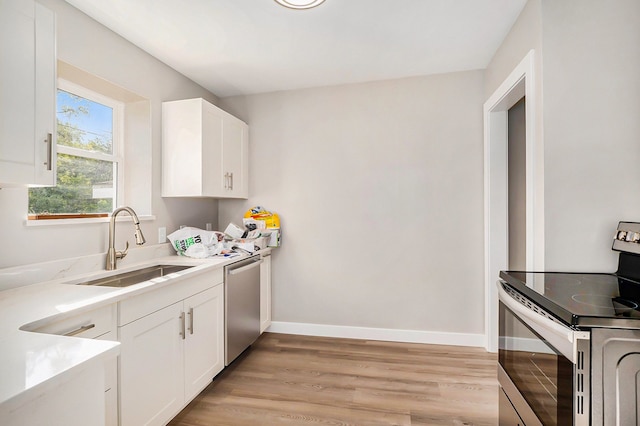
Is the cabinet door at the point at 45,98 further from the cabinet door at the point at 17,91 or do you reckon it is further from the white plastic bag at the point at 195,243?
the white plastic bag at the point at 195,243

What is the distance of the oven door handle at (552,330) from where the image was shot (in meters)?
0.97

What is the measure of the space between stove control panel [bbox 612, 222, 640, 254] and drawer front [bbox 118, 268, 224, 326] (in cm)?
230

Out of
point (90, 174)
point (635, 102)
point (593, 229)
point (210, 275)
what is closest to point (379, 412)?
point (210, 275)

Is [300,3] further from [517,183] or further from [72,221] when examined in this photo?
[517,183]

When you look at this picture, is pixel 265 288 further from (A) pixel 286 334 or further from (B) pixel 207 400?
(B) pixel 207 400

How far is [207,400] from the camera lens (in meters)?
2.16

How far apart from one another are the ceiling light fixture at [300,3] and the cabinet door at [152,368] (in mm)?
1907

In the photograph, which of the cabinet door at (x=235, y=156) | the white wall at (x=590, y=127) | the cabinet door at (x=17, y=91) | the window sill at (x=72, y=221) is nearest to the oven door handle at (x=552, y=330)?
the white wall at (x=590, y=127)

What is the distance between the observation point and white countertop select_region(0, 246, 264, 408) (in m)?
0.73

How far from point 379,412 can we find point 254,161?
255cm

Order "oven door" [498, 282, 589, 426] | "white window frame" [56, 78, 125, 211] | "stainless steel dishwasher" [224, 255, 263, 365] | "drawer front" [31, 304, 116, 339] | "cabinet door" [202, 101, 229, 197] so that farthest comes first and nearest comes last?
"cabinet door" [202, 101, 229, 197], "stainless steel dishwasher" [224, 255, 263, 365], "white window frame" [56, 78, 125, 211], "drawer front" [31, 304, 116, 339], "oven door" [498, 282, 589, 426]

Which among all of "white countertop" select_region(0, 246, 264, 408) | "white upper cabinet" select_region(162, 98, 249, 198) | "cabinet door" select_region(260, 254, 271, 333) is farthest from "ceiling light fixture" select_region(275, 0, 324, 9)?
"cabinet door" select_region(260, 254, 271, 333)

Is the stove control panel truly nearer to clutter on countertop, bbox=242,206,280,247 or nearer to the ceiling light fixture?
the ceiling light fixture

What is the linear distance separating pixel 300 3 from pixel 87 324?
6.55 ft
